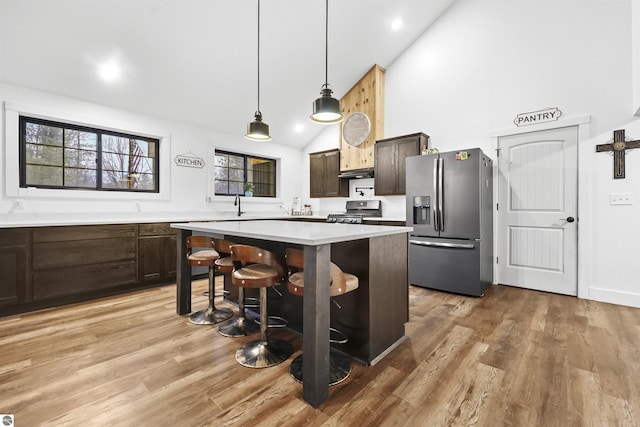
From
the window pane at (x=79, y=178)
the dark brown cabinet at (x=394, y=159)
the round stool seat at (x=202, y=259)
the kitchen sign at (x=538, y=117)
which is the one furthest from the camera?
the dark brown cabinet at (x=394, y=159)

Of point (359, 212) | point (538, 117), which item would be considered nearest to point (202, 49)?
point (359, 212)

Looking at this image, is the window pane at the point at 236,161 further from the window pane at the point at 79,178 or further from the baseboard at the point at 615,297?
the baseboard at the point at 615,297

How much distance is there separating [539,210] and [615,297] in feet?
3.96

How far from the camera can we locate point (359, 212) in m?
5.50

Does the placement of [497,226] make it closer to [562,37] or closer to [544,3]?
[562,37]

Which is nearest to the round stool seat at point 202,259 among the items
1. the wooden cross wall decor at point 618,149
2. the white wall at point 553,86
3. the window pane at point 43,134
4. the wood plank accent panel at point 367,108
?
the window pane at point 43,134

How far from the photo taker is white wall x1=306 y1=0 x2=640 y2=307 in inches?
127

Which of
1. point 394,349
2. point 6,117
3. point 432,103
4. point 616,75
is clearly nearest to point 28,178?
point 6,117

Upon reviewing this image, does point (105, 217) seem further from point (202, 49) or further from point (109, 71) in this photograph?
point (202, 49)

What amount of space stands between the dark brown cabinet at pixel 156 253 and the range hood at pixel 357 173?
3152mm

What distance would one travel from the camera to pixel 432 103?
468cm

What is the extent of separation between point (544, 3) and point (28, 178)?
22.1ft

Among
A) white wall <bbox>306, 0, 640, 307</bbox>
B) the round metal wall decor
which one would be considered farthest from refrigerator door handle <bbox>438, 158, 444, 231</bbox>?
the round metal wall decor

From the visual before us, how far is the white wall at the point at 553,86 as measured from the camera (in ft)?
10.6
